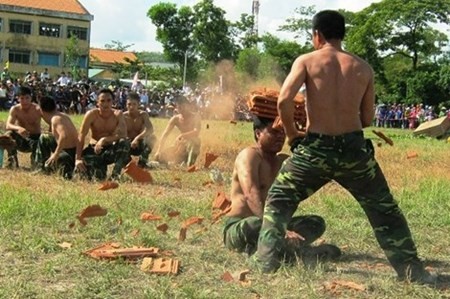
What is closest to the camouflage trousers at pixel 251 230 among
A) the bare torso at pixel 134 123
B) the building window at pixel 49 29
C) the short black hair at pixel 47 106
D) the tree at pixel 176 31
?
the short black hair at pixel 47 106

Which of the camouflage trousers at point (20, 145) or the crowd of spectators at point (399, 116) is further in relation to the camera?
the crowd of spectators at point (399, 116)

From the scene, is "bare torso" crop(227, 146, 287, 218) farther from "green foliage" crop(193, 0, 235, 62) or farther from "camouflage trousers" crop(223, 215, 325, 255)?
"green foliage" crop(193, 0, 235, 62)

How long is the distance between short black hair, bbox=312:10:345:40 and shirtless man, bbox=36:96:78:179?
5266mm

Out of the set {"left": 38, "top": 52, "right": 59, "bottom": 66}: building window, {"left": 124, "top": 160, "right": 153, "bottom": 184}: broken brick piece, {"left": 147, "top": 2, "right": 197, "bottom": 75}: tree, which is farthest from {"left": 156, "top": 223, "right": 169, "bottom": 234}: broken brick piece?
{"left": 38, "top": 52, "right": 59, "bottom": 66}: building window

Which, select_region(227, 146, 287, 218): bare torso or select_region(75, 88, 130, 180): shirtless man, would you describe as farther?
select_region(75, 88, 130, 180): shirtless man

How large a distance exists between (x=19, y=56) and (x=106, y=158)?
54375mm

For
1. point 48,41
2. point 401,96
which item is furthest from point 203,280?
point 48,41

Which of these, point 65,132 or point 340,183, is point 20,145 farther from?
point 340,183

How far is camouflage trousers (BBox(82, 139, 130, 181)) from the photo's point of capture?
9.13m

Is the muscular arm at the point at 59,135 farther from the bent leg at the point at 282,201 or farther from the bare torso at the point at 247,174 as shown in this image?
the bent leg at the point at 282,201

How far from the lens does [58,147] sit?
919 cm

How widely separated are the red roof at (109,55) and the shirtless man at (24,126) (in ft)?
228

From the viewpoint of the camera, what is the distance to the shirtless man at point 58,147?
360 inches

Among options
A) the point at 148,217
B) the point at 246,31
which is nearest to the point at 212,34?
the point at 246,31
